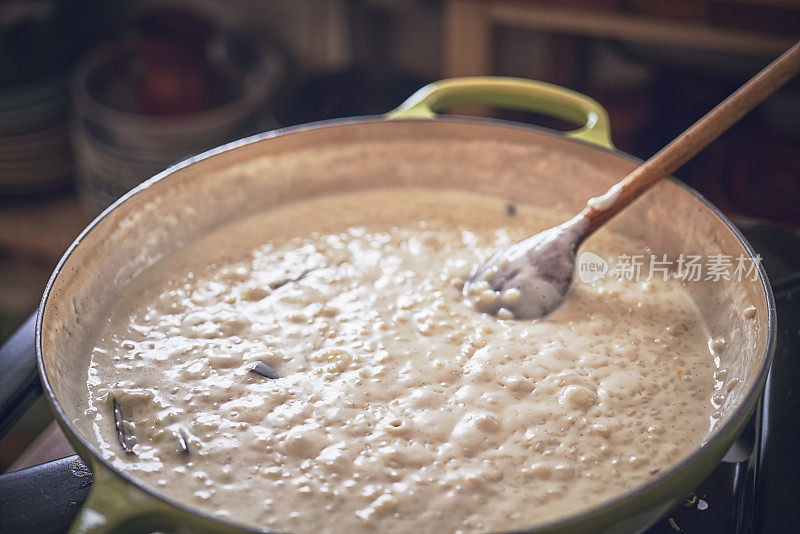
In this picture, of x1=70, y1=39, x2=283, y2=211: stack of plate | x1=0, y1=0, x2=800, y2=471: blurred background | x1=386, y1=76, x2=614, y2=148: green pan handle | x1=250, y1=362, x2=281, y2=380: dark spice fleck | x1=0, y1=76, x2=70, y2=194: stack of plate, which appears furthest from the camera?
x1=0, y1=76, x2=70, y2=194: stack of plate

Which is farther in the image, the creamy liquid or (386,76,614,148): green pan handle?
(386,76,614,148): green pan handle

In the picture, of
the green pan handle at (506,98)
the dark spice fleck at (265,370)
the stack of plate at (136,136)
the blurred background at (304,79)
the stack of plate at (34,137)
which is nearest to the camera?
the dark spice fleck at (265,370)

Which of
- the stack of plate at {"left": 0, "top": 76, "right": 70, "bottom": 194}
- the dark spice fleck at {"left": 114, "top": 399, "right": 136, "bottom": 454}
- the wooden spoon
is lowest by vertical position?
the stack of plate at {"left": 0, "top": 76, "right": 70, "bottom": 194}

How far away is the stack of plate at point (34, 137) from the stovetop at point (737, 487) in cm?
128

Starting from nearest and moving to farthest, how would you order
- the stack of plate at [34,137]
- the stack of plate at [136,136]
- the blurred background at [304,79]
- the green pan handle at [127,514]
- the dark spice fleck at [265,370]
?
the green pan handle at [127,514] < the dark spice fleck at [265,370] < the blurred background at [304,79] < the stack of plate at [136,136] < the stack of plate at [34,137]

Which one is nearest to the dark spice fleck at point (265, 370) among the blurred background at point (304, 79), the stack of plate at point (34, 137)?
the blurred background at point (304, 79)

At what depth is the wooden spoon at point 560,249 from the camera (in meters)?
0.97

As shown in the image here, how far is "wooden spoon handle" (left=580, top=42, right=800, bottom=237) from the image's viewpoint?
0.93m

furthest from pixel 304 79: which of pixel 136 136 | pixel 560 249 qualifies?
pixel 560 249

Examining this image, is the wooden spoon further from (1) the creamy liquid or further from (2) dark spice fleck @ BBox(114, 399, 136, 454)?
(2) dark spice fleck @ BBox(114, 399, 136, 454)

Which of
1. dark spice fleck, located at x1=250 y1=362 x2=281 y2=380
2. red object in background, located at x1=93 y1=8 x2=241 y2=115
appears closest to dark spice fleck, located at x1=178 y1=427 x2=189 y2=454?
dark spice fleck, located at x1=250 y1=362 x2=281 y2=380

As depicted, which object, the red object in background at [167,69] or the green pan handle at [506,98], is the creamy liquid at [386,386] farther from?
the red object in background at [167,69]

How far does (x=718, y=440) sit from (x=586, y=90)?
4.68 feet

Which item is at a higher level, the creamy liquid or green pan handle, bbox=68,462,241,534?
green pan handle, bbox=68,462,241,534
